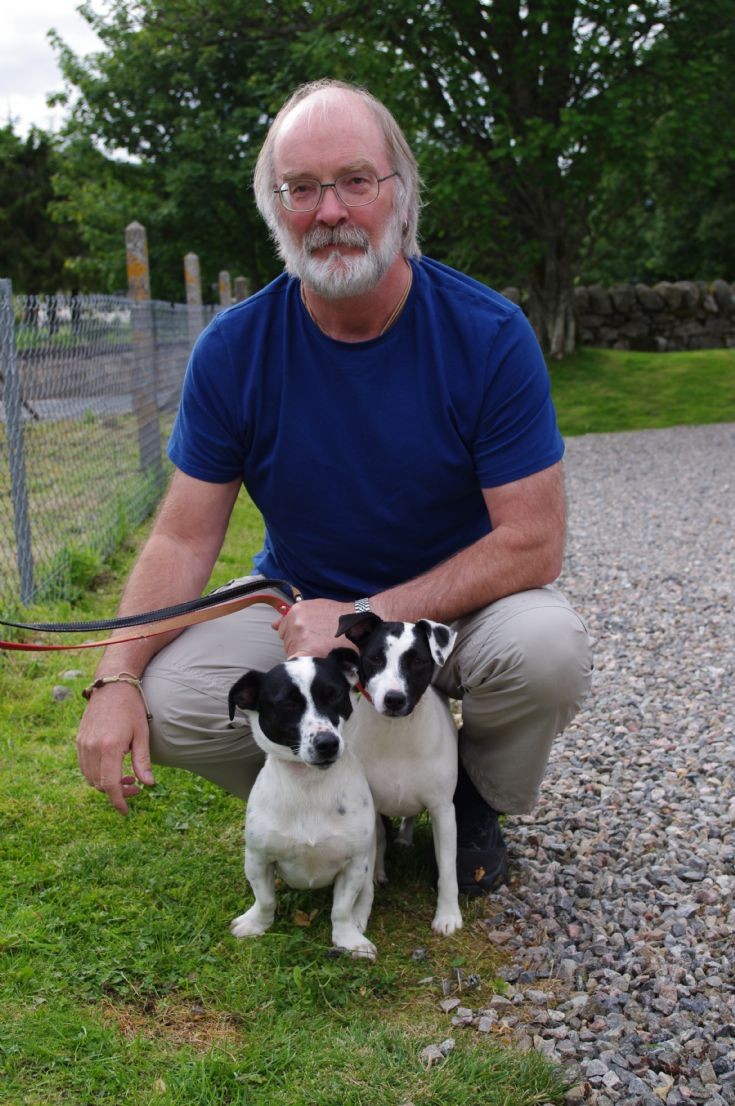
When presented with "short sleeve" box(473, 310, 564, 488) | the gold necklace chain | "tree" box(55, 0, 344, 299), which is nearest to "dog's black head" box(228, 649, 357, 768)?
"short sleeve" box(473, 310, 564, 488)

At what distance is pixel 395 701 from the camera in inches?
106

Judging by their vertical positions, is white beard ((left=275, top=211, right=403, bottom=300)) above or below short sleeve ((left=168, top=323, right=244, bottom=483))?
above

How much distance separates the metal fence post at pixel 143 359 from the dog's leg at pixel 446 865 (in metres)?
6.23

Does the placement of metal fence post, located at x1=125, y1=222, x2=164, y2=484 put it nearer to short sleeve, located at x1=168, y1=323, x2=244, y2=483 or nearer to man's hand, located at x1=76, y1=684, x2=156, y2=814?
short sleeve, located at x1=168, y1=323, x2=244, y2=483

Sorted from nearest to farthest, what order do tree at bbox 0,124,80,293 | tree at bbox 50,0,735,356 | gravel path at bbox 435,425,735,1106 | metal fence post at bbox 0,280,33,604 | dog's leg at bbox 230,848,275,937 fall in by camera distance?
1. gravel path at bbox 435,425,735,1106
2. dog's leg at bbox 230,848,275,937
3. metal fence post at bbox 0,280,33,604
4. tree at bbox 50,0,735,356
5. tree at bbox 0,124,80,293

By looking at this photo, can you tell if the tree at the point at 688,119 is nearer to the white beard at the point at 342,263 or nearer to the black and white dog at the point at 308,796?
the white beard at the point at 342,263

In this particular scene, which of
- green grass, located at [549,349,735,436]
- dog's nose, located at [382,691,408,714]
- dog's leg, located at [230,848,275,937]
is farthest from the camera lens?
green grass, located at [549,349,735,436]

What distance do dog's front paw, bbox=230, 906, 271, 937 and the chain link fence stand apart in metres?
2.74

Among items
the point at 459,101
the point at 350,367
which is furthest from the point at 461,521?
the point at 459,101

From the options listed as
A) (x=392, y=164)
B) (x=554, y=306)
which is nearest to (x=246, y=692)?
(x=392, y=164)

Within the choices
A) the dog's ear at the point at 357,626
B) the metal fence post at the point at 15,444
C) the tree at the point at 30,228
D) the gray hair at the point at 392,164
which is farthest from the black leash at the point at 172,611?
the tree at the point at 30,228

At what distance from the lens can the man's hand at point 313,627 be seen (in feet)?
9.34

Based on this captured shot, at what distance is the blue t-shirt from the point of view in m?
2.95

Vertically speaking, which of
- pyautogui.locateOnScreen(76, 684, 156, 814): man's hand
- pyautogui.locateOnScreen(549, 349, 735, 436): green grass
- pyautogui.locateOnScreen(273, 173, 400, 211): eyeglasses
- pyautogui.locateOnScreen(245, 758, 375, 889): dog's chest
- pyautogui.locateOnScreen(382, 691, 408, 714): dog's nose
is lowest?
pyautogui.locateOnScreen(549, 349, 735, 436): green grass
